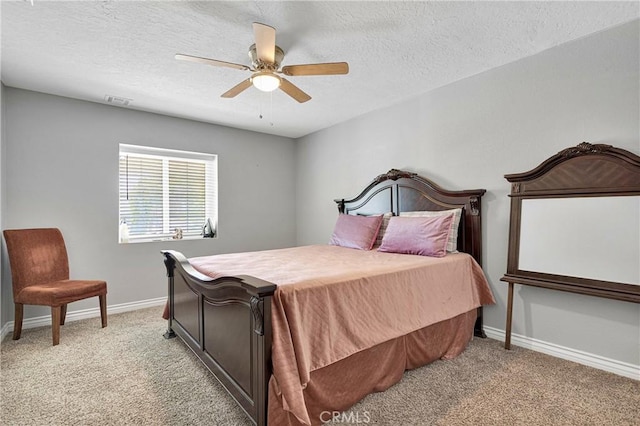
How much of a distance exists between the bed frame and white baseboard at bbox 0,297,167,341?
121 centimetres

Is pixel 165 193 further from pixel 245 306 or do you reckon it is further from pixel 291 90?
pixel 245 306

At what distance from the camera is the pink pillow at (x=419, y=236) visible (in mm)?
2664

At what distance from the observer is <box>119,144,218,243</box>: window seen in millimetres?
3811

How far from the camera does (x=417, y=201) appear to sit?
10.9 ft

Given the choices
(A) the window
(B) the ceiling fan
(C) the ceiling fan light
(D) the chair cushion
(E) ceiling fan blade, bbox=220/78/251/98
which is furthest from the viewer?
(A) the window

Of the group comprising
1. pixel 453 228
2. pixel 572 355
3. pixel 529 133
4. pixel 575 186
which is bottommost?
pixel 572 355

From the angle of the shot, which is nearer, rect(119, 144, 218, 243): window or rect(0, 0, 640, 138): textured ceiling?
rect(0, 0, 640, 138): textured ceiling

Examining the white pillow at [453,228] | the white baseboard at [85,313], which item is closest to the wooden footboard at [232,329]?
the white baseboard at [85,313]

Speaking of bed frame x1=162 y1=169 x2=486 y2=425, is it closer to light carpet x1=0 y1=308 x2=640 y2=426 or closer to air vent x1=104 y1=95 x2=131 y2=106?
light carpet x1=0 y1=308 x2=640 y2=426

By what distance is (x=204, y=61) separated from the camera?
2014 millimetres

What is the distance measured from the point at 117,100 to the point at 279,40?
2.29 metres

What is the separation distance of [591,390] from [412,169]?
91.9 inches

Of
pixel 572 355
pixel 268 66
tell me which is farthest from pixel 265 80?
pixel 572 355

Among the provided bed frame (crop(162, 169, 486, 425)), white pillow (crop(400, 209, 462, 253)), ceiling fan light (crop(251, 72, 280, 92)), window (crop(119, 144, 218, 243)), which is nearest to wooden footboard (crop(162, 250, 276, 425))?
bed frame (crop(162, 169, 486, 425))
